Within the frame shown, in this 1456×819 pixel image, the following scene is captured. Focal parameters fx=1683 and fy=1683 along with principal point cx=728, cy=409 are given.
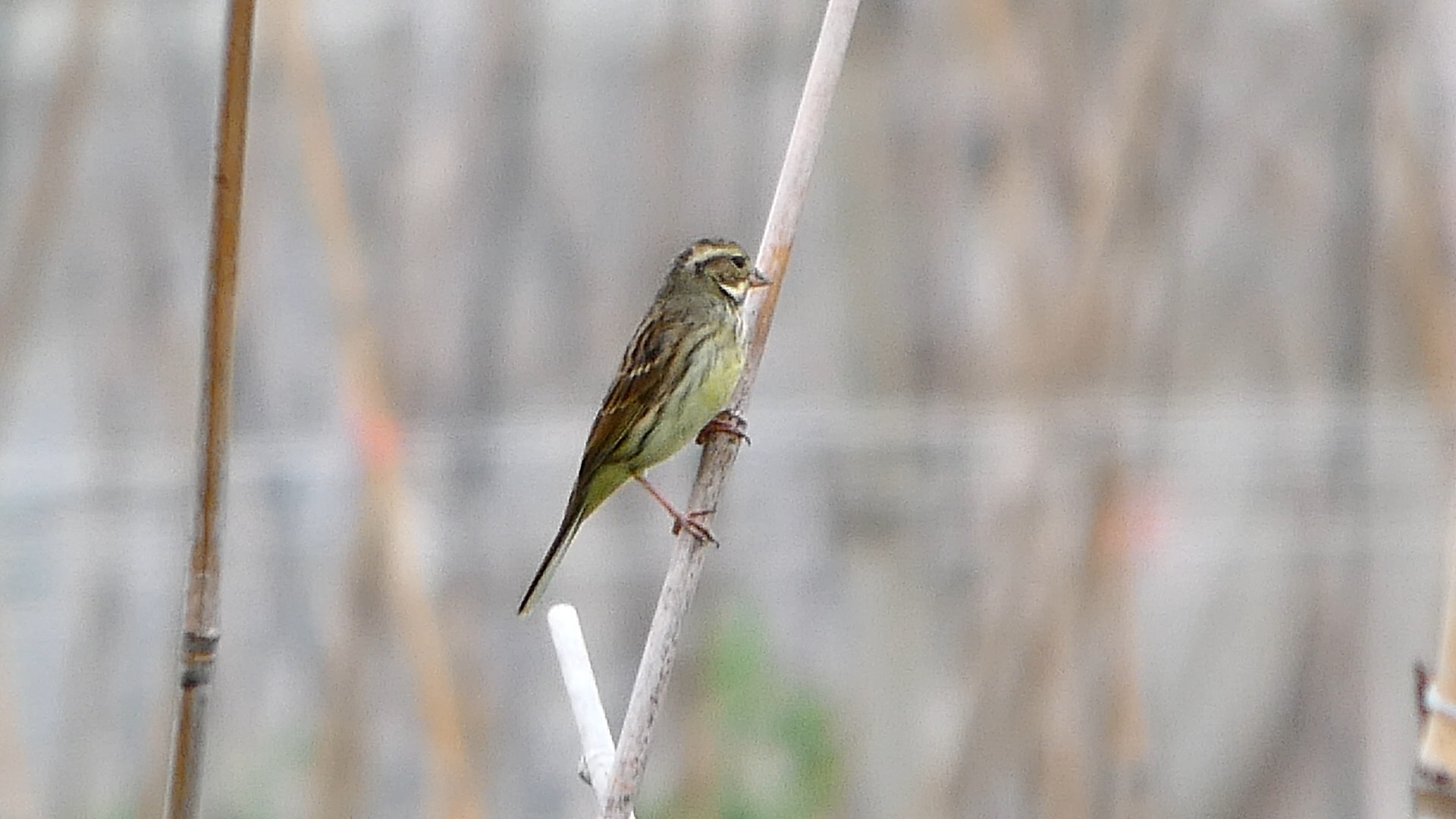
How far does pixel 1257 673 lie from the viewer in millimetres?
3211

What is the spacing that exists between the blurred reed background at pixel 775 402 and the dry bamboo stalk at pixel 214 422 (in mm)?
1212

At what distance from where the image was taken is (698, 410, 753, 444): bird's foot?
5.51 ft

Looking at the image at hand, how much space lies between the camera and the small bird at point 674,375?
192 centimetres

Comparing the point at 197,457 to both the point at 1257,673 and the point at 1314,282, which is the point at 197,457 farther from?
the point at 1257,673

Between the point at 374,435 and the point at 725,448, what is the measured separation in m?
0.93

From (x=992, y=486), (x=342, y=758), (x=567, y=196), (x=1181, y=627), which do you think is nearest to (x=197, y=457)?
(x=342, y=758)

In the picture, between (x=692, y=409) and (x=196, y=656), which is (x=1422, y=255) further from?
(x=196, y=656)

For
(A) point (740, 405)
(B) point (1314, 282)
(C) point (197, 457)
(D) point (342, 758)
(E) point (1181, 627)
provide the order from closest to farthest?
(C) point (197, 457)
(A) point (740, 405)
(D) point (342, 758)
(B) point (1314, 282)
(E) point (1181, 627)

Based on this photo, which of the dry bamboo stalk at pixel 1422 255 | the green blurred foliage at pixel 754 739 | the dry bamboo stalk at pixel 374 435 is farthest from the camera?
the green blurred foliage at pixel 754 739

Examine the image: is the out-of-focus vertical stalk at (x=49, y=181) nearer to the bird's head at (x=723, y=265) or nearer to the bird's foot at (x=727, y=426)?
the bird's head at (x=723, y=265)

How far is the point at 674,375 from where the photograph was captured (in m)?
1.96

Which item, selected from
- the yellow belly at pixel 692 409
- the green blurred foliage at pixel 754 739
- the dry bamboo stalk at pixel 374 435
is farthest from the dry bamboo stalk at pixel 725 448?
the green blurred foliage at pixel 754 739

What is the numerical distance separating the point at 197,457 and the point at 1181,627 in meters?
2.77

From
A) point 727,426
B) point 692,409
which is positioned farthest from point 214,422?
point 692,409
